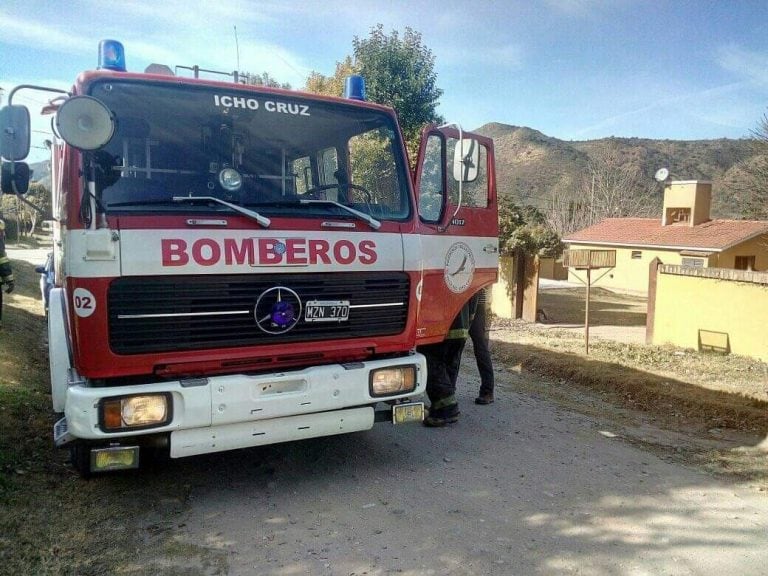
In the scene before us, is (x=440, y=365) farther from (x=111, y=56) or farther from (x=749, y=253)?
(x=749, y=253)

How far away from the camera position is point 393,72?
14.6 m

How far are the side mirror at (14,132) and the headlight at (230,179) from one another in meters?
1.15

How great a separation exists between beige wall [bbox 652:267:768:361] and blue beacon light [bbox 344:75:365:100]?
700 centimetres

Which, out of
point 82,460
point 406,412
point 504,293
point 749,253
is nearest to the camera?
point 82,460

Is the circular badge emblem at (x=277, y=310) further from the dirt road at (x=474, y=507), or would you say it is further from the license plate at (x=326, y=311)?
the dirt road at (x=474, y=507)

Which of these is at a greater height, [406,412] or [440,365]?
[440,365]

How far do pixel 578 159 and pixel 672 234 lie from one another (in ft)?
152

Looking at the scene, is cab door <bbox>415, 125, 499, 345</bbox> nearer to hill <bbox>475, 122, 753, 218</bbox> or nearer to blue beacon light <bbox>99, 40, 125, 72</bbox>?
blue beacon light <bbox>99, 40, 125, 72</bbox>

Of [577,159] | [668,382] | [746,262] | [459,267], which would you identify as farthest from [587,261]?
[577,159]

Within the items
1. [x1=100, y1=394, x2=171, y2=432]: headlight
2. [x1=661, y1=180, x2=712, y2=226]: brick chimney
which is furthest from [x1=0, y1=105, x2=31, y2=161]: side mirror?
[x1=661, y1=180, x2=712, y2=226]: brick chimney

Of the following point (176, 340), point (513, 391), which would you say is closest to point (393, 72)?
point (513, 391)

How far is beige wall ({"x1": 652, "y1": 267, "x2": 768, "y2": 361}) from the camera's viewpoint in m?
8.75

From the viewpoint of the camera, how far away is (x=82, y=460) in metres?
3.79

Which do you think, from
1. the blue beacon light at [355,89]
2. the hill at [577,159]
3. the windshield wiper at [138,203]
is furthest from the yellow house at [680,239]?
the hill at [577,159]
